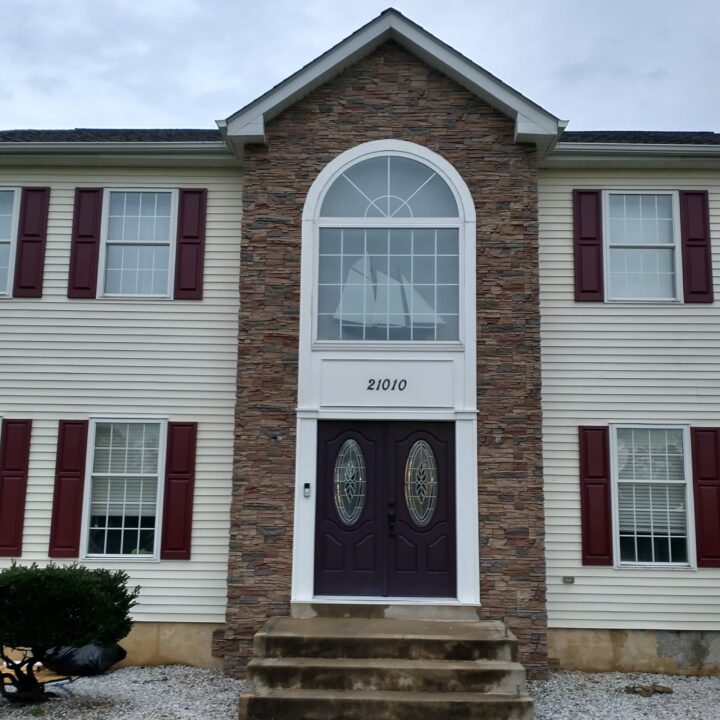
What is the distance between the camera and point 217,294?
10609 millimetres

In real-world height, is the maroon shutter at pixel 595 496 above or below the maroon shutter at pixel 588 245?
below

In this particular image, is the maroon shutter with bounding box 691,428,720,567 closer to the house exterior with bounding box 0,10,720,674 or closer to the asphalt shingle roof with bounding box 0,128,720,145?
the house exterior with bounding box 0,10,720,674

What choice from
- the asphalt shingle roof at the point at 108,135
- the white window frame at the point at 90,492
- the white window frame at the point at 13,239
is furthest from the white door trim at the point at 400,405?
the white window frame at the point at 13,239

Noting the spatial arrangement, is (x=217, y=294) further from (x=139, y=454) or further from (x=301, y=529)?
(x=301, y=529)

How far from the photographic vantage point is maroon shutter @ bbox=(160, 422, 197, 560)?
33.0 feet

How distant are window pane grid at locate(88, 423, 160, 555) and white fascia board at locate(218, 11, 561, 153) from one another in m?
4.04

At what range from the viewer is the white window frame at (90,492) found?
396 inches

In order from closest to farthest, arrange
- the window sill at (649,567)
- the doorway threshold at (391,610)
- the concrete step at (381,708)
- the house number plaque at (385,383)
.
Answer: the concrete step at (381,708), the doorway threshold at (391,610), the house number plaque at (385,383), the window sill at (649,567)

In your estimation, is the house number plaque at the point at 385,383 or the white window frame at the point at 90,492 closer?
the house number plaque at the point at 385,383

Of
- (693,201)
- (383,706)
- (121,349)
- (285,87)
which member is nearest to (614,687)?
(383,706)

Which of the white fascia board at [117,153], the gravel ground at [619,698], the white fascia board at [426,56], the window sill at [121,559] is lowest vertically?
the gravel ground at [619,698]

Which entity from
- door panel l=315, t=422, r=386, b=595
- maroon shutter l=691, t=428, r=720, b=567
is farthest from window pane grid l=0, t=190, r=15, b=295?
maroon shutter l=691, t=428, r=720, b=567

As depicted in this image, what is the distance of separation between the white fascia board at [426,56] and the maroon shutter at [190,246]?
1.10 m

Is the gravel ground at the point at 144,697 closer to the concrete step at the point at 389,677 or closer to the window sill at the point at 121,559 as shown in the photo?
the concrete step at the point at 389,677
